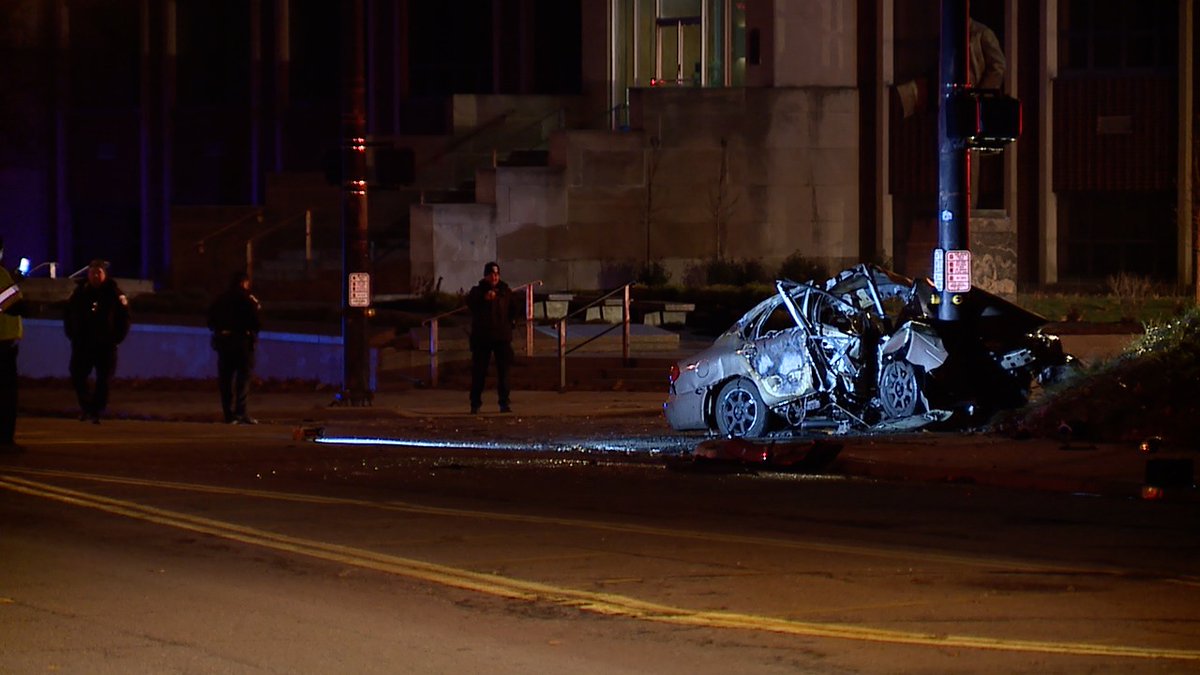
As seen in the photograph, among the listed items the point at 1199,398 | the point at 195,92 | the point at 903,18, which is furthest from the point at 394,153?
the point at 195,92

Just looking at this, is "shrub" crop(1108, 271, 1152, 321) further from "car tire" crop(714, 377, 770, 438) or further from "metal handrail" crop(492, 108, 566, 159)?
"car tire" crop(714, 377, 770, 438)

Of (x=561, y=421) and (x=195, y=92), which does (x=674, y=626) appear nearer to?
(x=561, y=421)

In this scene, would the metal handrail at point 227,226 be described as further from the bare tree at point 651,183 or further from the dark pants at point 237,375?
the dark pants at point 237,375

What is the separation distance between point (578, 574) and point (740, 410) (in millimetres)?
8196

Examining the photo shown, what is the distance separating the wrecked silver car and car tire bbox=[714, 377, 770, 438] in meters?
0.01

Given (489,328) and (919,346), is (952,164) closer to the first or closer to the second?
(919,346)

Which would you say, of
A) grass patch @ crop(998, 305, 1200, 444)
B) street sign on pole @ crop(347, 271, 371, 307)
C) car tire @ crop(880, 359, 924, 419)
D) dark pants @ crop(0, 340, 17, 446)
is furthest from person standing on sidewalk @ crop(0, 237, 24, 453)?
grass patch @ crop(998, 305, 1200, 444)

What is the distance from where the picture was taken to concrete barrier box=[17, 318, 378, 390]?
2648 centimetres

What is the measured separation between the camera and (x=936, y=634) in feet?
27.5

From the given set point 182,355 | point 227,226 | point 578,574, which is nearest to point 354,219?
point 182,355

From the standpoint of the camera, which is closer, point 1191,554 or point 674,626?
point 674,626

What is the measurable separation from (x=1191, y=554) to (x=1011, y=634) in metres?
2.84

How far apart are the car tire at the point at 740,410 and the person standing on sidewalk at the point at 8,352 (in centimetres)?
679

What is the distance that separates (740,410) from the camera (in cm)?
1809
